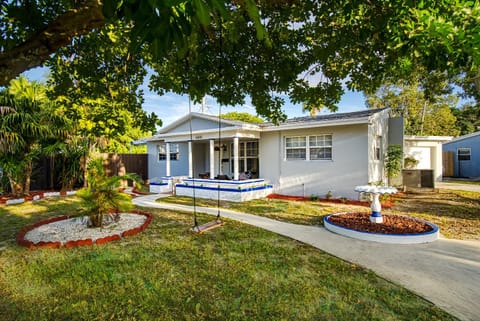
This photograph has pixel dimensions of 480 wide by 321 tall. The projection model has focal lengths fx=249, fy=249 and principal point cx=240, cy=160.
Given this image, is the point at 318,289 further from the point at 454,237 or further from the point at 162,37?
the point at 454,237

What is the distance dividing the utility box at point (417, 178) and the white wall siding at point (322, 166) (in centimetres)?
429

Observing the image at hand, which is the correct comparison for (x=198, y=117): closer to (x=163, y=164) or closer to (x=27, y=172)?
(x=163, y=164)

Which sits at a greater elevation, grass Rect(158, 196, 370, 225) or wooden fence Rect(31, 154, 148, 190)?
wooden fence Rect(31, 154, 148, 190)

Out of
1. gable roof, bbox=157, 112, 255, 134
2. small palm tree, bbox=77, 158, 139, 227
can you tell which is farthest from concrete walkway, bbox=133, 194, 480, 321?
gable roof, bbox=157, 112, 255, 134

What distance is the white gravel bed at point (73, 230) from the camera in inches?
213

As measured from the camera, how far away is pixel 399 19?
333 centimetres

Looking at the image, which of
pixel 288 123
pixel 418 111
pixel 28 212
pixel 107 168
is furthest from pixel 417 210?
pixel 418 111

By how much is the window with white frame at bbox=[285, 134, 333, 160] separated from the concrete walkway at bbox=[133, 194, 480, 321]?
5.28 m

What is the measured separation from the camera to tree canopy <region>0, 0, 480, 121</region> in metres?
1.58

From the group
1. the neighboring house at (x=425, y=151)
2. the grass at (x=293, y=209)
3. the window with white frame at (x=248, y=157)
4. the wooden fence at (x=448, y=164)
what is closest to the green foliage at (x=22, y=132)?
the grass at (x=293, y=209)

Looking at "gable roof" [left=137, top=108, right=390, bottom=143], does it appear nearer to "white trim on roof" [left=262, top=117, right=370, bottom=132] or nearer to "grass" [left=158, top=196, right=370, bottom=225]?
"white trim on roof" [left=262, top=117, right=370, bottom=132]

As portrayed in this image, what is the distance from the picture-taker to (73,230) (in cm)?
597

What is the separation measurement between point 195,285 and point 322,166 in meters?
8.75

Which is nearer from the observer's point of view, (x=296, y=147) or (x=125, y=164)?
(x=296, y=147)
